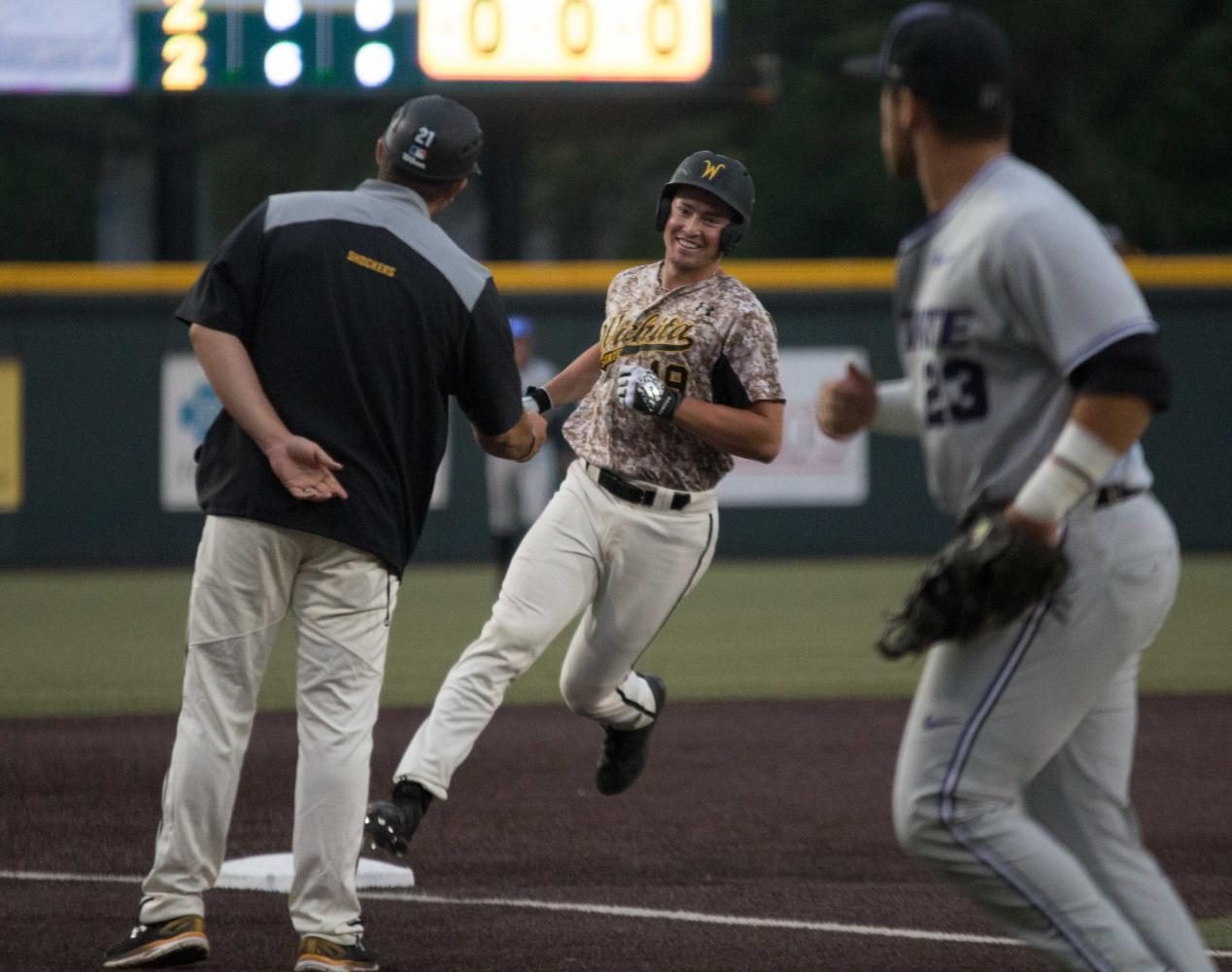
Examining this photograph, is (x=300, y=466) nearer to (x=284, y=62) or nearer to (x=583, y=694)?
(x=583, y=694)

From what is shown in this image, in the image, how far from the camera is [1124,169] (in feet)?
107

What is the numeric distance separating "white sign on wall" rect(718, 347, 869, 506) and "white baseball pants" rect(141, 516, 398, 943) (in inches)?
559

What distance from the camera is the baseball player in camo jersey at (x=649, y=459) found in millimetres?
6078

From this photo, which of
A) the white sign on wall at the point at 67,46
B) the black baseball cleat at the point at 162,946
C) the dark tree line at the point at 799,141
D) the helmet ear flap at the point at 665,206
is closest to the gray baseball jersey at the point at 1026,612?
the black baseball cleat at the point at 162,946

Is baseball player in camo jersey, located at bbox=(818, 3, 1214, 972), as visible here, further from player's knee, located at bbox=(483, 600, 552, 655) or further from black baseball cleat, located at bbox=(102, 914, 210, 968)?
player's knee, located at bbox=(483, 600, 552, 655)

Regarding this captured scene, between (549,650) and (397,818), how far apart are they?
723 cm

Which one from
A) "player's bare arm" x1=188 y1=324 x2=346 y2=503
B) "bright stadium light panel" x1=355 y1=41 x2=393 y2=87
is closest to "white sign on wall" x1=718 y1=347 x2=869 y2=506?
"bright stadium light panel" x1=355 y1=41 x2=393 y2=87

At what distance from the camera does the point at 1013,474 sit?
362 centimetres

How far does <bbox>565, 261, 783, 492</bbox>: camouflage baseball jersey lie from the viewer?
20.2ft

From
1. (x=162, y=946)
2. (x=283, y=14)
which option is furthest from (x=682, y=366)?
(x=283, y=14)

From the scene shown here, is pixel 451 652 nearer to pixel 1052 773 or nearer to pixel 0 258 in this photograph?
pixel 1052 773

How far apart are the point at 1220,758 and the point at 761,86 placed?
11482 mm

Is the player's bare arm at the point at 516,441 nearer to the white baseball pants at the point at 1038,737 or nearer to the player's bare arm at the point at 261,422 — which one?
the player's bare arm at the point at 261,422

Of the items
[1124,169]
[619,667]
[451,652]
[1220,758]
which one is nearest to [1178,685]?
[1220,758]
